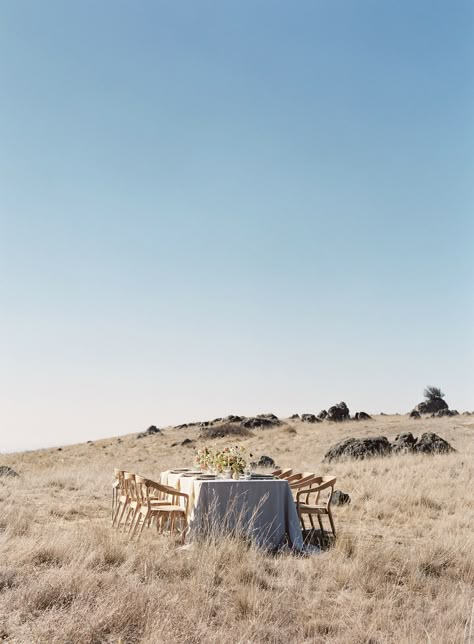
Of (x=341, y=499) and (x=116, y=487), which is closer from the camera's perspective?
(x=116, y=487)

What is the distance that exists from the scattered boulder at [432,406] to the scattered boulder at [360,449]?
913 inches

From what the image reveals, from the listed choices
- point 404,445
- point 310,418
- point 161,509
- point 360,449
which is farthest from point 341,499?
point 310,418

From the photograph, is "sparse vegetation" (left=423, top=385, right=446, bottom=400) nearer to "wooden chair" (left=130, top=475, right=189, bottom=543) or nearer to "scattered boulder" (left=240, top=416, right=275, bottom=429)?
"scattered boulder" (left=240, top=416, right=275, bottom=429)

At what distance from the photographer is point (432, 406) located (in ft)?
147

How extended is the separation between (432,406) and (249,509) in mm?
38651

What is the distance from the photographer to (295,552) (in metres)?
8.42

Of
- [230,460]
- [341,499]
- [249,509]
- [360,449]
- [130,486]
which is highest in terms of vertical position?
[230,460]

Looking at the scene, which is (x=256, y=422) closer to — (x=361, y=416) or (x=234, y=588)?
(x=361, y=416)

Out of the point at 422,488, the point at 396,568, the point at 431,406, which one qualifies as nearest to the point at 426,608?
the point at 396,568

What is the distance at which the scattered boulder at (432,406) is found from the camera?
4462 cm

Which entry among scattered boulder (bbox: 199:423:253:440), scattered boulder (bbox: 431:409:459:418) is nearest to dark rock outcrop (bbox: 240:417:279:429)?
scattered boulder (bbox: 199:423:253:440)

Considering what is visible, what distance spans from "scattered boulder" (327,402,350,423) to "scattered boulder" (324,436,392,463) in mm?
18078

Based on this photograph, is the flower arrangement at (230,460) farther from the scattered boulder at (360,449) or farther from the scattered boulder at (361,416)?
the scattered boulder at (361,416)

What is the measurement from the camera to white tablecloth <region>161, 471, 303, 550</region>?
8.52 meters
